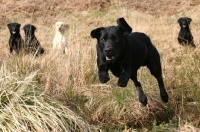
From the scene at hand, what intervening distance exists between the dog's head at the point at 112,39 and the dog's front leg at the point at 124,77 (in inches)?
7.3

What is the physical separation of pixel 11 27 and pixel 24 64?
473 centimetres

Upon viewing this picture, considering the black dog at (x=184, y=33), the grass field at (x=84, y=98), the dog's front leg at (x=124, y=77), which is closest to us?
the dog's front leg at (x=124, y=77)

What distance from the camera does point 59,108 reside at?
4.24 m

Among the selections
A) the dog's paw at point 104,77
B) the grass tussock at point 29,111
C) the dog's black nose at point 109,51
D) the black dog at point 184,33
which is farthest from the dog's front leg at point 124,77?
the black dog at point 184,33

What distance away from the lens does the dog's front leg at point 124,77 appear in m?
3.79

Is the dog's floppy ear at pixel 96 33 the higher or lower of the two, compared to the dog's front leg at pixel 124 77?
A: higher

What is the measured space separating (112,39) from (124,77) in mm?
392

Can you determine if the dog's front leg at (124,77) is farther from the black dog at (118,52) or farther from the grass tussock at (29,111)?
the grass tussock at (29,111)

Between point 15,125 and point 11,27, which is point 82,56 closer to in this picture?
point 15,125

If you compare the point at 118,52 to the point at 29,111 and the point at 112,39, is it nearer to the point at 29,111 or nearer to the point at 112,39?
the point at 112,39

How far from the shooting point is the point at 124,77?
3838mm

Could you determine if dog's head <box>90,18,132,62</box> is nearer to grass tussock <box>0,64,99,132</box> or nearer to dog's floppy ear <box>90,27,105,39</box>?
dog's floppy ear <box>90,27,105,39</box>

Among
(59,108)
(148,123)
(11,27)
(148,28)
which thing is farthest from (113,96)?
(148,28)

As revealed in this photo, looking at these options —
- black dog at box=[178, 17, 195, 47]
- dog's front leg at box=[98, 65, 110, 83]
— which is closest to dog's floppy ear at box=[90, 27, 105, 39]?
dog's front leg at box=[98, 65, 110, 83]
